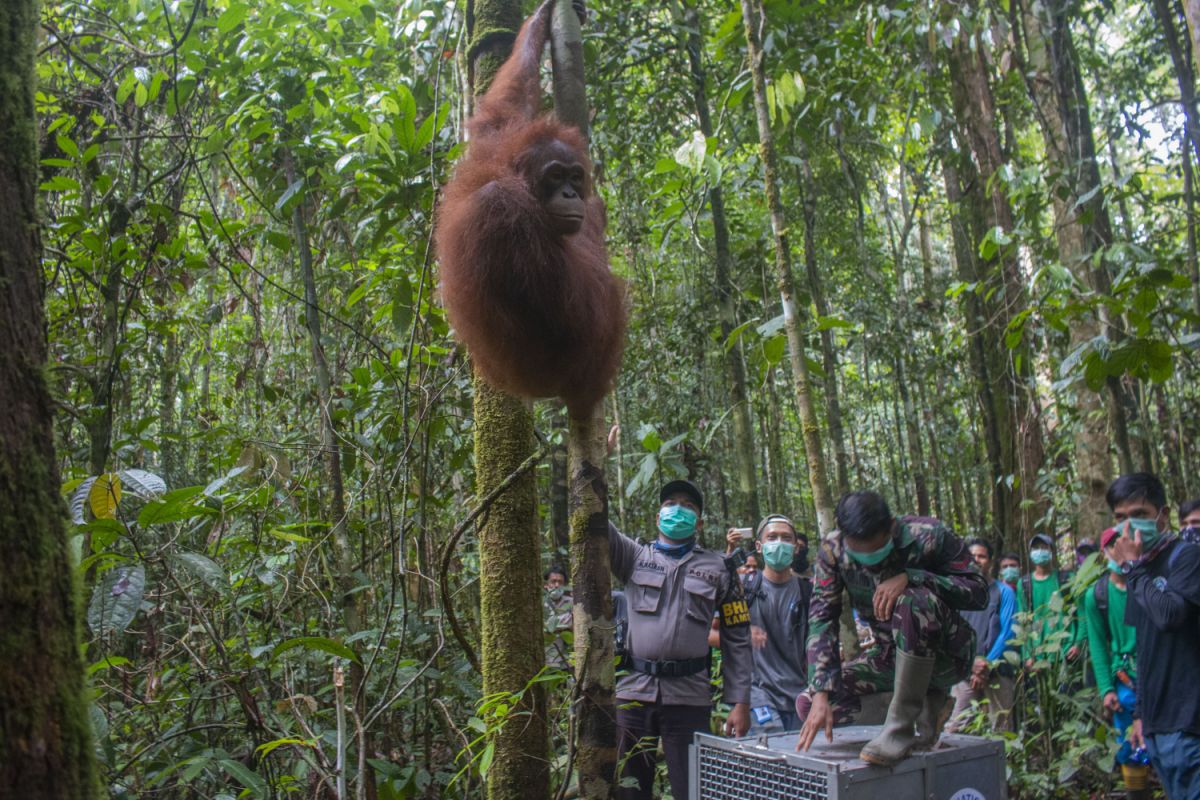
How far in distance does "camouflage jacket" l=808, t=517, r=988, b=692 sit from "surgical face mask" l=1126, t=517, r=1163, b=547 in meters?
1.28

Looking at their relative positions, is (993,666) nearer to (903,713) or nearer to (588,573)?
(903,713)

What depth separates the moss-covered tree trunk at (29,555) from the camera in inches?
37.8

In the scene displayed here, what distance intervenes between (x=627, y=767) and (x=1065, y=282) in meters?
2.78

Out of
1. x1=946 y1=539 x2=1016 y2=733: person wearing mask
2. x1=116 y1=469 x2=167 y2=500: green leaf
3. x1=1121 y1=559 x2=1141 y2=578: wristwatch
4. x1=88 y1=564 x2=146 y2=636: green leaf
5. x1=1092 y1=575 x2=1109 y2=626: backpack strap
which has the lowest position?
x1=946 y1=539 x2=1016 y2=733: person wearing mask

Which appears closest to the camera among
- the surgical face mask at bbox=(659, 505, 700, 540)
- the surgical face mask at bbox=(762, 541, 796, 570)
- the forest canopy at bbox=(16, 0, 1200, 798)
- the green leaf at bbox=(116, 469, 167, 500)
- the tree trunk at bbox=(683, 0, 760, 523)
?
the green leaf at bbox=(116, 469, 167, 500)

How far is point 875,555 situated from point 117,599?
2.01 m

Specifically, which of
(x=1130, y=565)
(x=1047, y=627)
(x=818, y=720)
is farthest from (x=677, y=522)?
(x=1047, y=627)

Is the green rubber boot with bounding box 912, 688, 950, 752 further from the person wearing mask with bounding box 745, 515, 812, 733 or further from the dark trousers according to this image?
the person wearing mask with bounding box 745, 515, 812, 733

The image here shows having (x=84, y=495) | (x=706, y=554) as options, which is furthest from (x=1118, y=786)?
(x=84, y=495)

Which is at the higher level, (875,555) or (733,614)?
(875,555)

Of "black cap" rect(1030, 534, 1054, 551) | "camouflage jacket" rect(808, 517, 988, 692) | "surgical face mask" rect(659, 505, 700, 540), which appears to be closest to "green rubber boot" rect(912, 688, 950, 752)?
"camouflage jacket" rect(808, 517, 988, 692)

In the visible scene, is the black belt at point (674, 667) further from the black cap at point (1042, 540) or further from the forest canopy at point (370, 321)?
the black cap at point (1042, 540)

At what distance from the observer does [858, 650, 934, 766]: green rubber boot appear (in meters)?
2.31

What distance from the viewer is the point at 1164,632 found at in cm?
350
